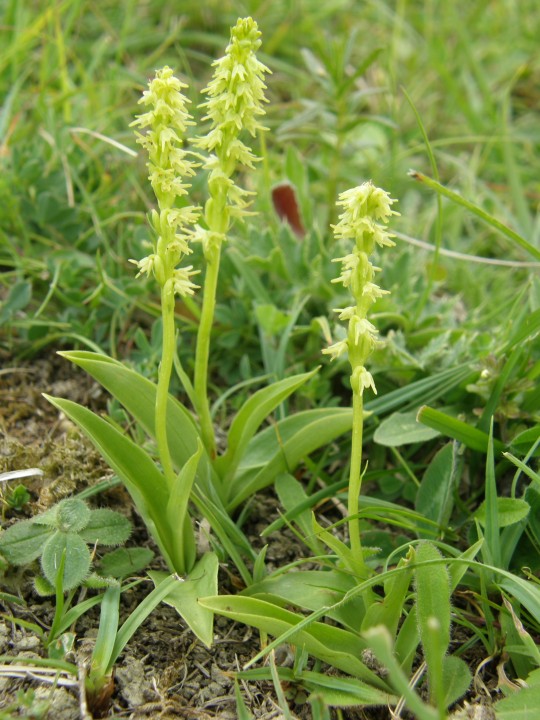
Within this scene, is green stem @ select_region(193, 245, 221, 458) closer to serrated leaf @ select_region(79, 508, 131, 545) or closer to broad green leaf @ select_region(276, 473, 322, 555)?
broad green leaf @ select_region(276, 473, 322, 555)

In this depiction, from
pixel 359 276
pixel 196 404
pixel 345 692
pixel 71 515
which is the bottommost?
pixel 345 692

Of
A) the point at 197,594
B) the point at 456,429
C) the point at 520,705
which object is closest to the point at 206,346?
the point at 197,594

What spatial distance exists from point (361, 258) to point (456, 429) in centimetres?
83

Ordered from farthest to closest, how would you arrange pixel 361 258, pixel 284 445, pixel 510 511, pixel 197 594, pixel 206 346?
pixel 284 445 < pixel 206 346 < pixel 510 511 < pixel 197 594 < pixel 361 258

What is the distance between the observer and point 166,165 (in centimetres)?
196

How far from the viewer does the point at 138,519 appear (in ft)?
8.27

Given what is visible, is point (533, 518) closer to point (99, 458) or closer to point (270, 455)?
point (270, 455)

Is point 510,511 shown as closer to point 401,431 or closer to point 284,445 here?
point 401,431

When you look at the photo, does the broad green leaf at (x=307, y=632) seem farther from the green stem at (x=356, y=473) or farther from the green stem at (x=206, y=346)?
the green stem at (x=206, y=346)

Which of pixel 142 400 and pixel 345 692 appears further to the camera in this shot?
pixel 142 400

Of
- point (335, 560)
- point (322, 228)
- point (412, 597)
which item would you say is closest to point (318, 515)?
point (335, 560)

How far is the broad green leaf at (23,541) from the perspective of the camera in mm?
2166

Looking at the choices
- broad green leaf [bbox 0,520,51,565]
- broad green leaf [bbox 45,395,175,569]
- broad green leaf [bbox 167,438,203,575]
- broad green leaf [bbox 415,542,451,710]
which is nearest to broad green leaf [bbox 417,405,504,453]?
broad green leaf [bbox 415,542,451,710]

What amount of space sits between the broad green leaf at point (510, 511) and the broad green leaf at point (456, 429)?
25cm
